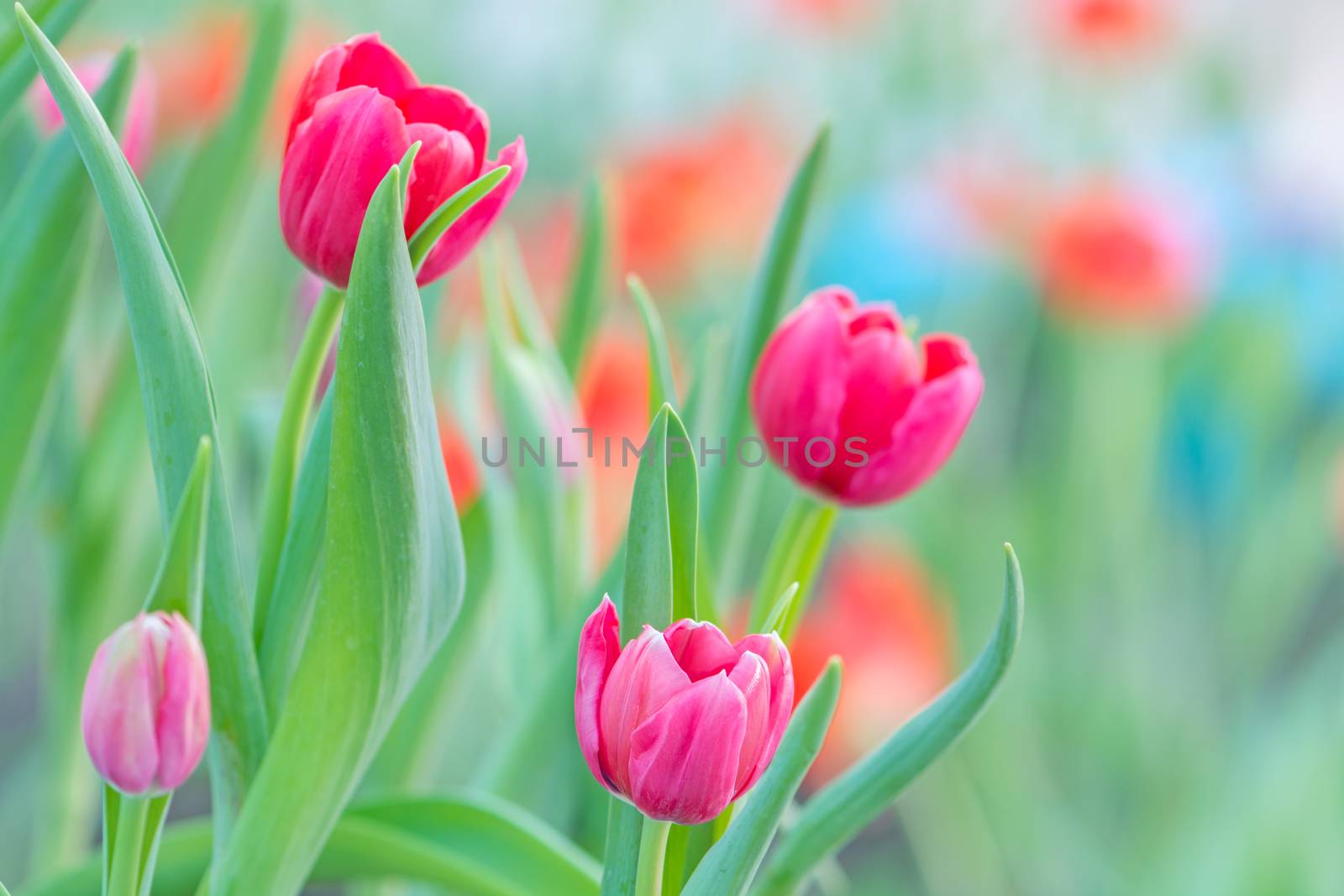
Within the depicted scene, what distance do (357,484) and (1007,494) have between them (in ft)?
2.86

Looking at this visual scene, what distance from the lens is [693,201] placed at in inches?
34.7

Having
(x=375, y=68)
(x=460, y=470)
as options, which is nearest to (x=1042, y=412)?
(x=460, y=470)

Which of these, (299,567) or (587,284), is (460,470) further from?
(299,567)

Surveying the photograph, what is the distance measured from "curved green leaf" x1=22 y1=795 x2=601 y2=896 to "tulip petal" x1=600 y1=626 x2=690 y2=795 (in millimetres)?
78

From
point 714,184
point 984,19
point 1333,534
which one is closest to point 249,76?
point 714,184

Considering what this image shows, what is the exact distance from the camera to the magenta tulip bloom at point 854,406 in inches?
10.4

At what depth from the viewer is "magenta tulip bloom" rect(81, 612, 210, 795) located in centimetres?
19

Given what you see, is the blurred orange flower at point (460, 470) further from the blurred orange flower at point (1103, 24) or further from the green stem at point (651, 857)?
the blurred orange flower at point (1103, 24)

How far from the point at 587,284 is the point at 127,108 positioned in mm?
154

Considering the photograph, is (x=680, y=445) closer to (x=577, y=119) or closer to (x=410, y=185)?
(x=410, y=185)

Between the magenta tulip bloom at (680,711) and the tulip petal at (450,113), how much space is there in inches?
3.5

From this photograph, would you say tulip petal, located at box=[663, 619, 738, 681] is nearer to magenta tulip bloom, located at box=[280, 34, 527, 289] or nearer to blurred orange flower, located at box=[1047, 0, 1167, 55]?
magenta tulip bloom, located at box=[280, 34, 527, 289]

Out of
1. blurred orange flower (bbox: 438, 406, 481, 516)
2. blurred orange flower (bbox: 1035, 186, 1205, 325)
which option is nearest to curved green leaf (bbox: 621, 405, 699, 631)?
blurred orange flower (bbox: 438, 406, 481, 516)

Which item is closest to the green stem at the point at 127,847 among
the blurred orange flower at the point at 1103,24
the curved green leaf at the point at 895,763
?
the curved green leaf at the point at 895,763
